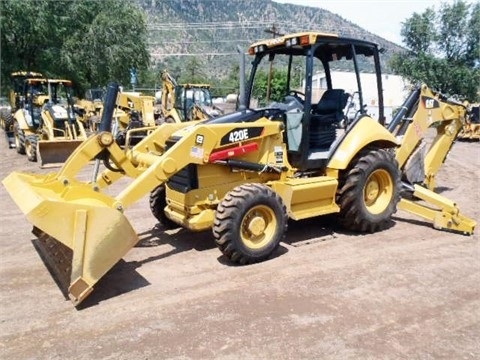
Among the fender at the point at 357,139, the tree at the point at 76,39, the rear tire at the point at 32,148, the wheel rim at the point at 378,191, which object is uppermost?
the tree at the point at 76,39

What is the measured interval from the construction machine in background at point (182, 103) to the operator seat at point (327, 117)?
10671mm

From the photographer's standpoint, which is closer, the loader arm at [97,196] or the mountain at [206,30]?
the loader arm at [97,196]

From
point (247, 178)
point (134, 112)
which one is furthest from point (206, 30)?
point (247, 178)

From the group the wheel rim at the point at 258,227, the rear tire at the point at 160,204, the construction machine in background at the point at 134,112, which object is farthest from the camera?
the construction machine in background at the point at 134,112

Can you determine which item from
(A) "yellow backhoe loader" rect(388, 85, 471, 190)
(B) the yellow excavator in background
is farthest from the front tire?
(B) the yellow excavator in background

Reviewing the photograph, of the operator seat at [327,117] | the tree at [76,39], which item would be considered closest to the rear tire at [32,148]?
the tree at [76,39]

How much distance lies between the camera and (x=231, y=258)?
503 centimetres

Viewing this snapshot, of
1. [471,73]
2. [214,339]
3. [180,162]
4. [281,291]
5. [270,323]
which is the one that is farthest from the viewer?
[471,73]

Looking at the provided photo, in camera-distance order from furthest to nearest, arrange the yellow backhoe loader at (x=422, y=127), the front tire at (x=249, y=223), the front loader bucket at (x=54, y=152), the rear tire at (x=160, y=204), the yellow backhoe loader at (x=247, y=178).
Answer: the front loader bucket at (x=54, y=152), the yellow backhoe loader at (x=422, y=127), the rear tire at (x=160, y=204), the front tire at (x=249, y=223), the yellow backhoe loader at (x=247, y=178)

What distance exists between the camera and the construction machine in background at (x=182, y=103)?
17.0 metres

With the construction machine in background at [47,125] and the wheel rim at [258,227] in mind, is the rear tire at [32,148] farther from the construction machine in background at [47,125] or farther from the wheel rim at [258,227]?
the wheel rim at [258,227]

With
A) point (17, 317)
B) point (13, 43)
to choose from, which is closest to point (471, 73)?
point (13, 43)

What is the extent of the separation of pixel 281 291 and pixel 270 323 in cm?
64

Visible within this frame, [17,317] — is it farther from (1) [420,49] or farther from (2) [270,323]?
(1) [420,49]
